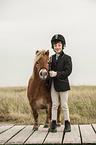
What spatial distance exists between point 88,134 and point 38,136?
90cm

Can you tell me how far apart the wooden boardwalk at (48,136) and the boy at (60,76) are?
0.21 m

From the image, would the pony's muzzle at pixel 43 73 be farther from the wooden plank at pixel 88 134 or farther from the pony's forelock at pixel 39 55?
the wooden plank at pixel 88 134

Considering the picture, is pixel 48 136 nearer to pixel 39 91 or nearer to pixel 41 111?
pixel 39 91

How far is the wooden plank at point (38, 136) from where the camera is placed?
10.3 ft

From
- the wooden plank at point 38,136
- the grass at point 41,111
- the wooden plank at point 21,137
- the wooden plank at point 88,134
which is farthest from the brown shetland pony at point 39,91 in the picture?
the grass at point 41,111

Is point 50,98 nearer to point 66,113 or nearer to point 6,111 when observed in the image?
point 66,113

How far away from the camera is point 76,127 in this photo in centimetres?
407

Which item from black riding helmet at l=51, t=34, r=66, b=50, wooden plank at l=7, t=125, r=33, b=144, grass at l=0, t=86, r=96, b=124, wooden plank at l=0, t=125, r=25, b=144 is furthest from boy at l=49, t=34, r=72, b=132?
grass at l=0, t=86, r=96, b=124

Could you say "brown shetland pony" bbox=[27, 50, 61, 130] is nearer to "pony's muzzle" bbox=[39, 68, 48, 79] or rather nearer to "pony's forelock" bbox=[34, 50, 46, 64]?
"pony's forelock" bbox=[34, 50, 46, 64]

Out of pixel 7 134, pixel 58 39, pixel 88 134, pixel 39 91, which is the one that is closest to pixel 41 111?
pixel 7 134

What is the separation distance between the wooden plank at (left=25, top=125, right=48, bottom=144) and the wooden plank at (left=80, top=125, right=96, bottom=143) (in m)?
0.69

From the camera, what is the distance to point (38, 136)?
11.2 ft

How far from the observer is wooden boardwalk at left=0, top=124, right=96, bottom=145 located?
3143mm

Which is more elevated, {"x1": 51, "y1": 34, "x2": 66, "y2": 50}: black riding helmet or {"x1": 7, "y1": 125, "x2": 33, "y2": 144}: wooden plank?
{"x1": 51, "y1": 34, "x2": 66, "y2": 50}: black riding helmet
